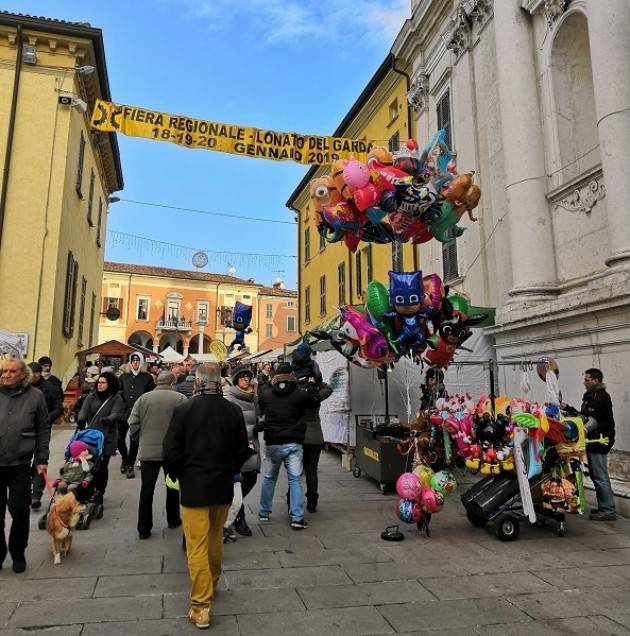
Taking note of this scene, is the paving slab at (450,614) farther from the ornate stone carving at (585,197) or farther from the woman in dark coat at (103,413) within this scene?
the ornate stone carving at (585,197)

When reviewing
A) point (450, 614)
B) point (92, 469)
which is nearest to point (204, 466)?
point (450, 614)

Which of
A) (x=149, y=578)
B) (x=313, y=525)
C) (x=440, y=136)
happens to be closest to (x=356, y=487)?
(x=313, y=525)

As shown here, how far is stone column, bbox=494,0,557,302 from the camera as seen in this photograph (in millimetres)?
9695

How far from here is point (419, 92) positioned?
15.4 metres

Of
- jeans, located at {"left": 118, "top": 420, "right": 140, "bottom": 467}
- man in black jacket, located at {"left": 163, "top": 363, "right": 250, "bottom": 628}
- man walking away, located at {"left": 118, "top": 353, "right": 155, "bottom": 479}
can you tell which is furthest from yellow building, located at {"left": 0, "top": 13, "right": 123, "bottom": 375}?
man in black jacket, located at {"left": 163, "top": 363, "right": 250, "bottom": 628}

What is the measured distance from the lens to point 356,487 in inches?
323

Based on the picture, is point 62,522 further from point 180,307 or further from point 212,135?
point 180,307

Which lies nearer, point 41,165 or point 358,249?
point 41,165

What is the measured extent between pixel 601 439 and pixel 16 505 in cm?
605

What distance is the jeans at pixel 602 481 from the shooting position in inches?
241

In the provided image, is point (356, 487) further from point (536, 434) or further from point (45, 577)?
point (45, 577)

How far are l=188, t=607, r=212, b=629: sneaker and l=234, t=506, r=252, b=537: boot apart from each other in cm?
210

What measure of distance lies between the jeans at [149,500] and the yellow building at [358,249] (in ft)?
22.7

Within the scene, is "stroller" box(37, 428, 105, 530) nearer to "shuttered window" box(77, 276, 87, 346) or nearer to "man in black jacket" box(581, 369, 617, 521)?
"man in black jacket" box(581, 369, 617, 521)
